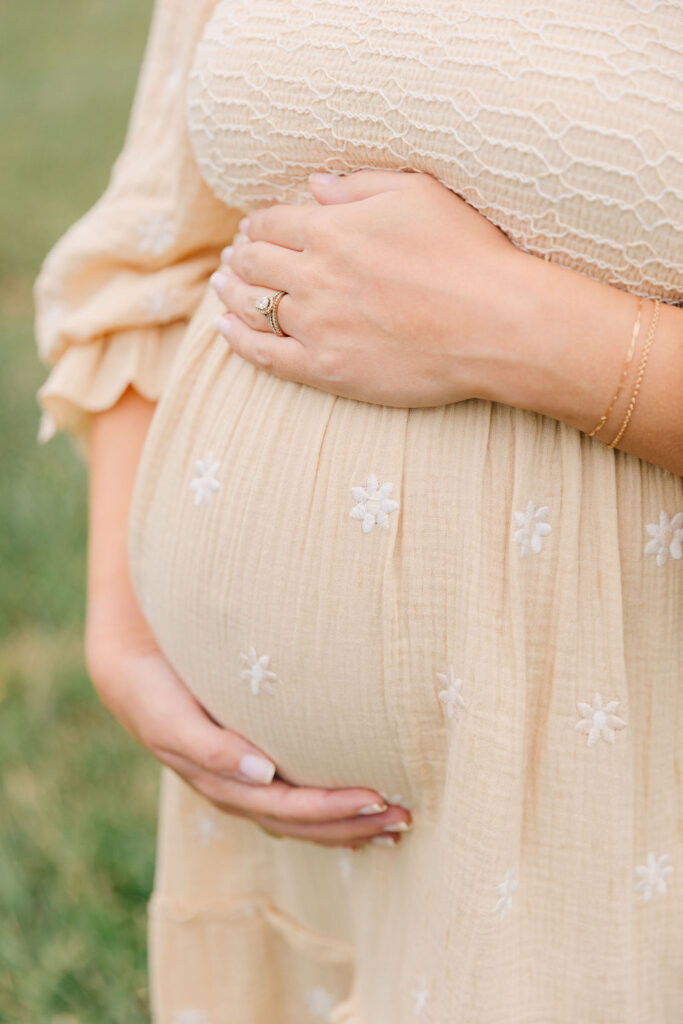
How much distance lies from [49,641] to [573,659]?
7.12 feet

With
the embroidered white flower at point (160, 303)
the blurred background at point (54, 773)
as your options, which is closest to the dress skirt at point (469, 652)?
the embroidered white flower at point (160, 303)

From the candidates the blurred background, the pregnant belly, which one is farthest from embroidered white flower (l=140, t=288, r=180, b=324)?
the blurred background

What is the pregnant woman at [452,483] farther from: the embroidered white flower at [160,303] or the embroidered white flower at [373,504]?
the embroidered white flower at [160,303]

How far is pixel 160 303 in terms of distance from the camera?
Answer: 4.37 feet

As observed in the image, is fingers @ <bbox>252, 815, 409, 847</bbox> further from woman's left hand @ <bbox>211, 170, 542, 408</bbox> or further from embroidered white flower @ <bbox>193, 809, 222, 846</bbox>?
woman's left hand @ <bbox>211, 170, 542, 408</bbox>

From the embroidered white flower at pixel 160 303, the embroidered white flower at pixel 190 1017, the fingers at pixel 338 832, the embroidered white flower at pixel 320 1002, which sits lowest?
the embroidered white flower at pixel 190 1017

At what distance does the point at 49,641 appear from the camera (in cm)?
283

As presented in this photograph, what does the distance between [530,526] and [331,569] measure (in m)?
0.19

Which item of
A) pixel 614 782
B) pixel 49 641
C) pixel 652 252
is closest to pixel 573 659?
pixel 614 782

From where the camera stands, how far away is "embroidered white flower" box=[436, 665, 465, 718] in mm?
937

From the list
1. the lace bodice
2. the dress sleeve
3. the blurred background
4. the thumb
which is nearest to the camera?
the lace bodice

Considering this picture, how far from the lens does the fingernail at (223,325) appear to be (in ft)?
3.54

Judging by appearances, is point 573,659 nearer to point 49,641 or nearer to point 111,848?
point 111,848

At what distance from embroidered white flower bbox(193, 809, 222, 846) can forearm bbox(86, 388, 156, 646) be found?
27 cm
